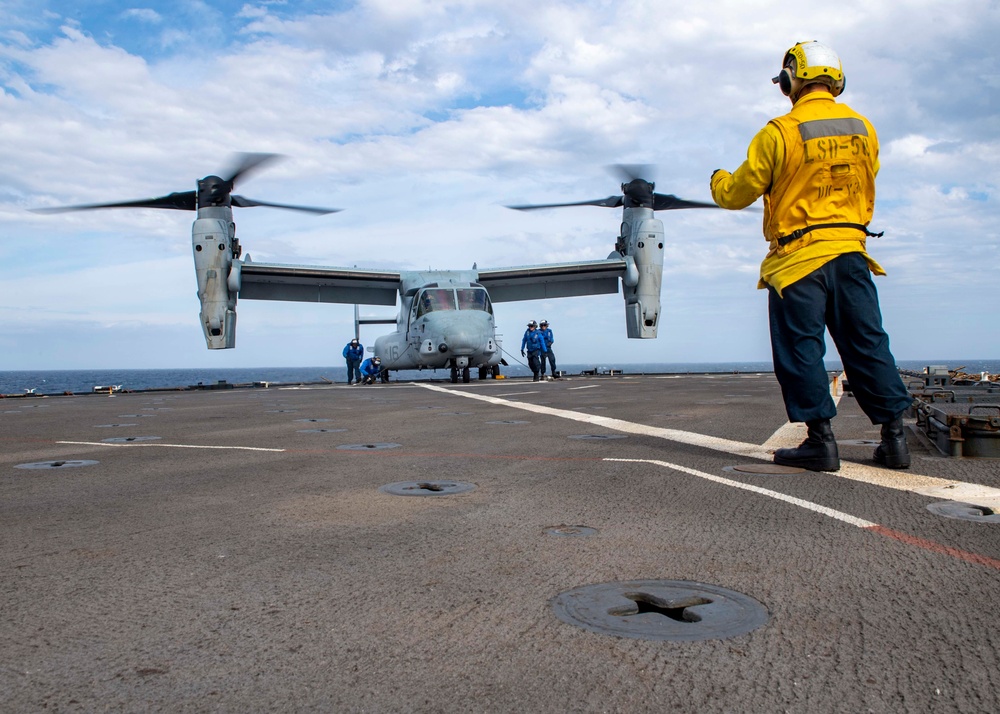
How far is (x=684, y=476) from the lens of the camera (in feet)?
11.5

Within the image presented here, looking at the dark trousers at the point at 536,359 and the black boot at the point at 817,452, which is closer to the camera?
the black boot at the point at 817,452

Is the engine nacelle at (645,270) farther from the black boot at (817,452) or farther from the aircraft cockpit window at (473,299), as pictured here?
the black boot at (817,452)

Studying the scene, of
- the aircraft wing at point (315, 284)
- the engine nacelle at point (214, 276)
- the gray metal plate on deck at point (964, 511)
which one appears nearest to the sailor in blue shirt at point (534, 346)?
the aircraft wing at point (315, 284)

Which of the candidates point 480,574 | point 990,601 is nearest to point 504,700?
point 480,574

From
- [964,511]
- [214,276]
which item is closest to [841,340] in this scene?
[964,511]

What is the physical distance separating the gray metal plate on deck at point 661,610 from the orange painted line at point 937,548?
2.40 ft

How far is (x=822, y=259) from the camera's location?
383 centimetres

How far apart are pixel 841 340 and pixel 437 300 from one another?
1773cm

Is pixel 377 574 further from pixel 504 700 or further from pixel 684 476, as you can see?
pixel 684 476

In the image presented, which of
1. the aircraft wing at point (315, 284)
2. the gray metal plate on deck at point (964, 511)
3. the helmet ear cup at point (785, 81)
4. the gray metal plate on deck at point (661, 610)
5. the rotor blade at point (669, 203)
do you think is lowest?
the gray metal plate on deck at point (661, 610)

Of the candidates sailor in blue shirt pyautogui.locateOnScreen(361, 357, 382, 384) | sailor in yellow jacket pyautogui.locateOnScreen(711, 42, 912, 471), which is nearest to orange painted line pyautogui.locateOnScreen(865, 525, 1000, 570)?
sailor in yellow jacket pyautogui.locateOnScreen(711, 42, 912, 471)

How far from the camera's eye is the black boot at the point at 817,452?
3.69 m

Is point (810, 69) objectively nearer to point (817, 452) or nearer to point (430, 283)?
point (817, 452)

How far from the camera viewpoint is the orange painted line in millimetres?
1989
